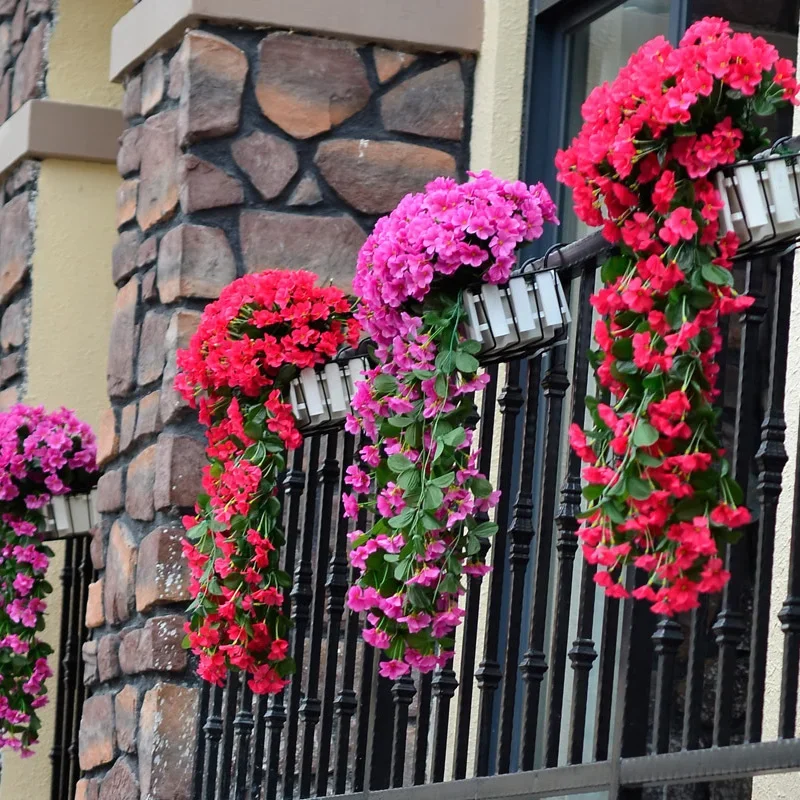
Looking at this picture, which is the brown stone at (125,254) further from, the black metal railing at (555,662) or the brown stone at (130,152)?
the black metal railing at (555,662)

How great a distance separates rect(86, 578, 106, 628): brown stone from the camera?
547 centimetres

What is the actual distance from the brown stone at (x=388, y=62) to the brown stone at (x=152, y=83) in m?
0.63

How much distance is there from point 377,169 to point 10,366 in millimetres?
2081

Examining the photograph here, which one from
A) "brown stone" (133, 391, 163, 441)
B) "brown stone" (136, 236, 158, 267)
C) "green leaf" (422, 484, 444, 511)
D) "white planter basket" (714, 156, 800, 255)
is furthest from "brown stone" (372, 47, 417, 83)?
"white planter basket" (714, 156, 800, 255)

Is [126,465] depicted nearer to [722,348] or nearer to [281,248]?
[281,248]

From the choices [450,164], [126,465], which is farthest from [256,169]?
[126,465]

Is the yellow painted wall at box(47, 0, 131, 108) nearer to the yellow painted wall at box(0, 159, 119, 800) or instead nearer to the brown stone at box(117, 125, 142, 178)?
the yellow painted wall at box(0, 159, 119, 800)

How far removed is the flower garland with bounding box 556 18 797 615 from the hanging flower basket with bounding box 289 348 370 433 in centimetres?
149

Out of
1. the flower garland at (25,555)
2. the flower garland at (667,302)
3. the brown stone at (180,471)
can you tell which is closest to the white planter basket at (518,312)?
the flower garland at (667,302)

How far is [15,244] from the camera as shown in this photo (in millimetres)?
6656

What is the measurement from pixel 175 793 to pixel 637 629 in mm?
2141

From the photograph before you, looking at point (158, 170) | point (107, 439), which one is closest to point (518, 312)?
point (158, 170)

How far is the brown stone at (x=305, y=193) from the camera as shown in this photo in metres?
5.20

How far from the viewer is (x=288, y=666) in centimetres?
440
